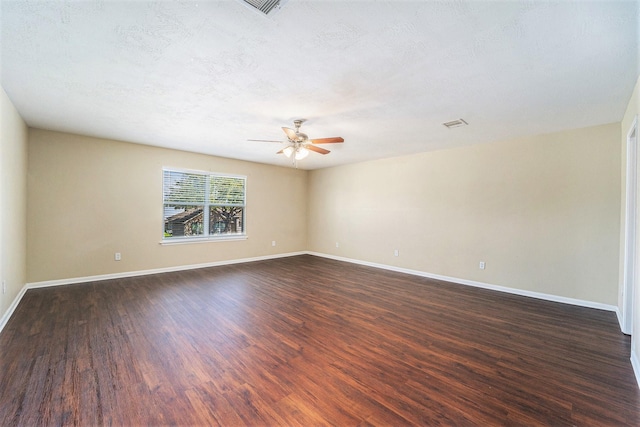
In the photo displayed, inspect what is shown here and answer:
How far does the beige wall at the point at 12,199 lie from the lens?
277 cm

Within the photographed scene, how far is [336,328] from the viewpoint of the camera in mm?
2846

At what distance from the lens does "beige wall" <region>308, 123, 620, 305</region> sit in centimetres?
354

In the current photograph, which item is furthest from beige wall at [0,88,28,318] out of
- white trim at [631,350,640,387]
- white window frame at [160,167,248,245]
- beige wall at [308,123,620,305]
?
white trim at [631,350,640,387]

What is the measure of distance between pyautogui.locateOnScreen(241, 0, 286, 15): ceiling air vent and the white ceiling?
5 cm

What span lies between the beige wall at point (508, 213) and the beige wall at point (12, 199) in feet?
18.5

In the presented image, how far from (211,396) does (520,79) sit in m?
3.54

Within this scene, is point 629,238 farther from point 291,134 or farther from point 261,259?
point 261,259

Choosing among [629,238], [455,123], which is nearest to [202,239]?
[455,123]

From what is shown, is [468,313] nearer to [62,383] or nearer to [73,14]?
[62,383]

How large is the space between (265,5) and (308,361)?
2560 millimetres

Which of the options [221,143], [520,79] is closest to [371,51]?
[520,79]

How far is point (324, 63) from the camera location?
2152mm

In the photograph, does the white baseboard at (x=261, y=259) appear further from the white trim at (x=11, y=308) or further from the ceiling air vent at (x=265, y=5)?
the ceiling air vent at (x=265, y=5)

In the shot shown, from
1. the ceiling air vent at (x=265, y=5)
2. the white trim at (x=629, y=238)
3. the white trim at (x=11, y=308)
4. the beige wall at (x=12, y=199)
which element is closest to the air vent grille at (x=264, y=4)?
the ceiling air vent at (x=265, y=5)
